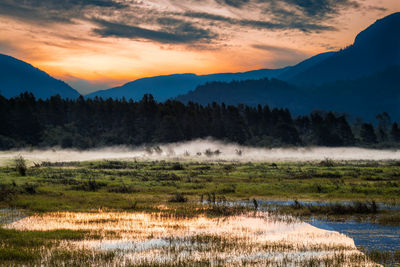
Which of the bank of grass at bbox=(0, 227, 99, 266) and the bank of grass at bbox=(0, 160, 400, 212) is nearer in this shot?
the bank of grass at bbox=(0, 227, 99, 266)

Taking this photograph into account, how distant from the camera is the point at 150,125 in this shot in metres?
160

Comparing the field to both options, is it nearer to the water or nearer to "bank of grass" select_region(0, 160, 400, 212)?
"bank of grass" select_region(0, 160, 400, 212)

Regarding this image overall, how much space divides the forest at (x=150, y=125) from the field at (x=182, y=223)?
104 meters

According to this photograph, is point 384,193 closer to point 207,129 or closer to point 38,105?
point 207,129

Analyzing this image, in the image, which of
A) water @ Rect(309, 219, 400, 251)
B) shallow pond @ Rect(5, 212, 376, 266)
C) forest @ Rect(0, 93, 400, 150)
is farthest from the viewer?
forest @ Rect(0, 93, 400, 150)

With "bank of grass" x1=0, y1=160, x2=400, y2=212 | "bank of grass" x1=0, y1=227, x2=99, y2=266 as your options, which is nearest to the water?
"bank of grass" x1=0, y1=160, x2=400, y2=212

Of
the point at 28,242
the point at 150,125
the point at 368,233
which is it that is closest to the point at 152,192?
the point at 28,242

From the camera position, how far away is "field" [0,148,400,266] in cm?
1759

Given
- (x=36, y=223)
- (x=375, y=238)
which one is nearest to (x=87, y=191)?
(x=36, y=223)

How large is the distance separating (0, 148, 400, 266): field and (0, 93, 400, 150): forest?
104 m

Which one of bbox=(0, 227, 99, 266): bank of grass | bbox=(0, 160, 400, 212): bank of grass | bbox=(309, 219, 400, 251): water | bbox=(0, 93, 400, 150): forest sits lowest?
bbox=(0, 160, 400, 212): bank of grass

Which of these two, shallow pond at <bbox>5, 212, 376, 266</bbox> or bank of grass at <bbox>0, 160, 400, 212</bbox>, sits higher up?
shallow pond at <bbox>5, 212, 376, 266</bbox>

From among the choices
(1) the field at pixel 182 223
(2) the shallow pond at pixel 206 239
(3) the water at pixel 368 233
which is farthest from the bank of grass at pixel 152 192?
(3) the water at pixel 368 233

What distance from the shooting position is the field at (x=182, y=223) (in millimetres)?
17594
